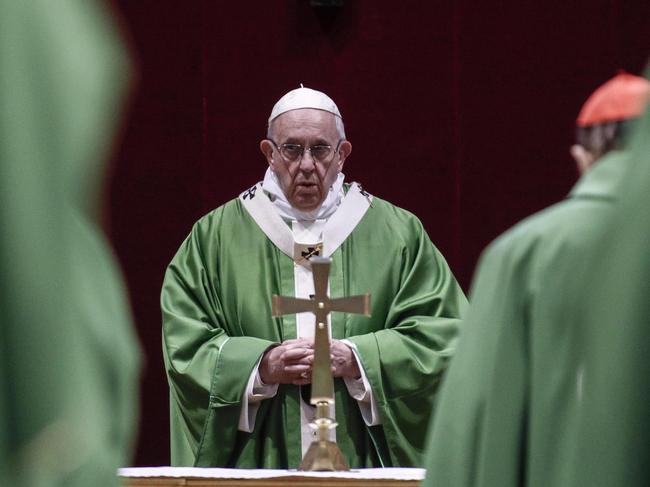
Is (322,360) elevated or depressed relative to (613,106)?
depressed

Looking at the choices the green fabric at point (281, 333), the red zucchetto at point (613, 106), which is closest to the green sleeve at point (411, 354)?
the green fabric at point (281, 333)

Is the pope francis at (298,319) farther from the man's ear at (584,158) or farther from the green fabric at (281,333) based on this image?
the man's ear at (584,158)

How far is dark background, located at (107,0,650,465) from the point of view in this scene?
729 cm

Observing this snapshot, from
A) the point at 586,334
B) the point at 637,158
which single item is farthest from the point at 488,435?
the point at 637,158

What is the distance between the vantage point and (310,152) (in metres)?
5.71

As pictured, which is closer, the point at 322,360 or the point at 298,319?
the point at 322,360

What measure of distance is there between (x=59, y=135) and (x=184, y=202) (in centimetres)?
613

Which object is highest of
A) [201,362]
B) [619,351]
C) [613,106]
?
[613,106]

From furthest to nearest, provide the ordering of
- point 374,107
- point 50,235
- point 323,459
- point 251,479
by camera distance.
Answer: point 374,107, point 323,459, point 251,479, point 50,235

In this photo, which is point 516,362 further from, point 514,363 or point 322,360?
point 322,360

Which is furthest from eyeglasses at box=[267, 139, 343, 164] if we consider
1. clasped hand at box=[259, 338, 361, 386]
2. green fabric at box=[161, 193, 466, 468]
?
clasped hand at box=[259, 338, 361, 386]

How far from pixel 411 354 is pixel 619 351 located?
4.06 m

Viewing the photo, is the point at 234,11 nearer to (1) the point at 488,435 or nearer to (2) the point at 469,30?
(2) the point at 469,30

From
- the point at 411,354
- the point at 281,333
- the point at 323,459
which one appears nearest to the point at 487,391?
the point at 323,459
